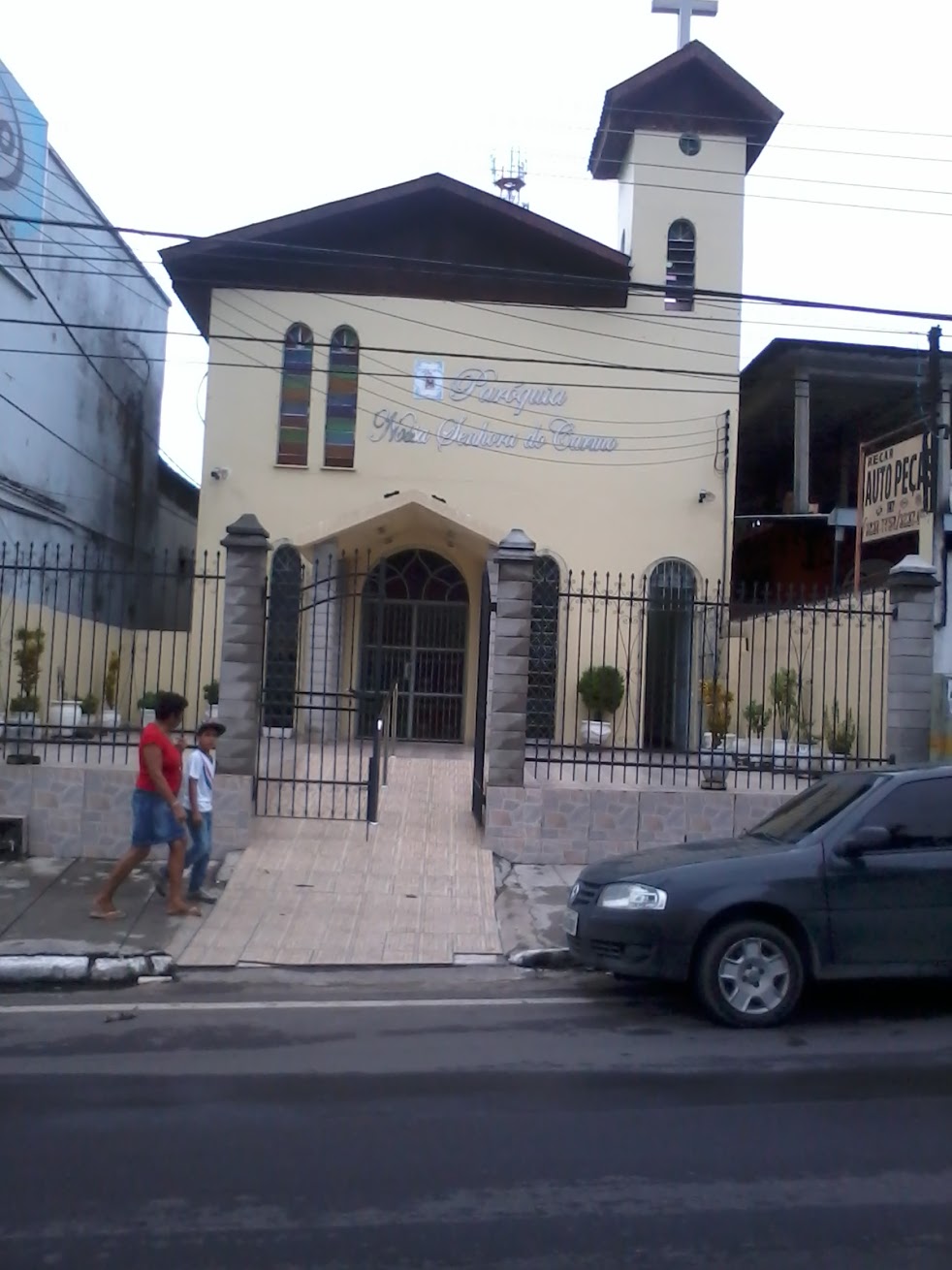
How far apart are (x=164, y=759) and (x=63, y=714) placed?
213 inches

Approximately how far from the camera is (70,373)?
24.8 metres

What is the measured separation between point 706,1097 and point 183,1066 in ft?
8.75

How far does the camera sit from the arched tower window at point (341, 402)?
21.4m

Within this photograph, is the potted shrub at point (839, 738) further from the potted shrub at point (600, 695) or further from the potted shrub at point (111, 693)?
the potted shrub at point (111, 693)

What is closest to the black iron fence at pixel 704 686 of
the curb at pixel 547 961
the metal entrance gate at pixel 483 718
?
the metal entrance gate at pixel 483 718

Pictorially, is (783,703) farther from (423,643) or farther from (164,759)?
(164,759)

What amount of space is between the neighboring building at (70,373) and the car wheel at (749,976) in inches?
563

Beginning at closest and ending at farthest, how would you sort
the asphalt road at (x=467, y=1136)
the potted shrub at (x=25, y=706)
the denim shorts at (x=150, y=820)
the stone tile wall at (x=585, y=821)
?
the asphalt road at (x=467, y=1136) < the denim shorts at (x=150, y=820) < the potted shrub at (x=25, y=706) < the stone tile wall at (x=585, y=821)

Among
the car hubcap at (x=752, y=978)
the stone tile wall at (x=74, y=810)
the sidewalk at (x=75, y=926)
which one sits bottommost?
the sidewalk at (x=75, y=926)

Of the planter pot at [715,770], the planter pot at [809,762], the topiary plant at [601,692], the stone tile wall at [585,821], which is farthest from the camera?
the topiary plant at [601,692]

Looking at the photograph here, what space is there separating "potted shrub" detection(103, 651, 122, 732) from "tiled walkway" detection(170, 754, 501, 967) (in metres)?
1.86

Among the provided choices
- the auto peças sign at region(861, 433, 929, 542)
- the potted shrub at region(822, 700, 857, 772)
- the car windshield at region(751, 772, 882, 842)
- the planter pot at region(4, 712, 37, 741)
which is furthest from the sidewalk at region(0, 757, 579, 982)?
the auto peças sign at region(861, 433, 929, 542)

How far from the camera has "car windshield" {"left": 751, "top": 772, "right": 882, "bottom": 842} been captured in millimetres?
8516

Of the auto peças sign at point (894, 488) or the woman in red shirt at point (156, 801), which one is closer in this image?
the woman in red shirt at point (156, 801)
